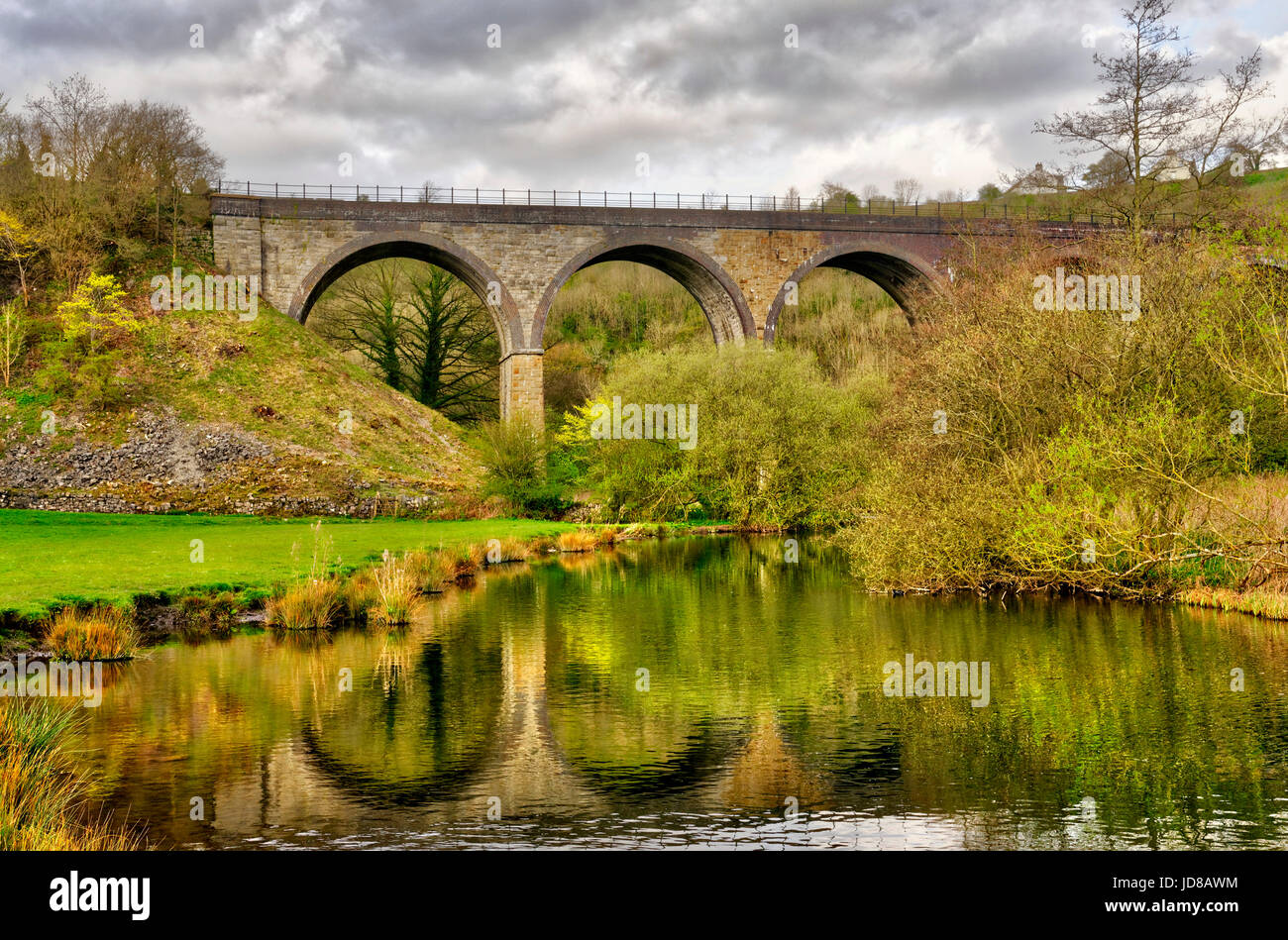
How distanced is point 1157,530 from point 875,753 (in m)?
8.42

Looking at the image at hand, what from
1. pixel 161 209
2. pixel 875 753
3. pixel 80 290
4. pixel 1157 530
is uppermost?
pixel 161 209

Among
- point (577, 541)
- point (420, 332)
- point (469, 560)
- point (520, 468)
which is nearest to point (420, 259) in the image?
point (420, 332)

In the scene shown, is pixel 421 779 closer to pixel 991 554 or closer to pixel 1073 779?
pixel 1073 779

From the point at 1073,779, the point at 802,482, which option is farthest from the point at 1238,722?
the point at 802,482

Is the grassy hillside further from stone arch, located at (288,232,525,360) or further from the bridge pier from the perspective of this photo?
the bridge pier

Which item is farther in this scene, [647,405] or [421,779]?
[647,405]

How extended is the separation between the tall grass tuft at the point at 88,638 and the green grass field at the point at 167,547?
389 mm

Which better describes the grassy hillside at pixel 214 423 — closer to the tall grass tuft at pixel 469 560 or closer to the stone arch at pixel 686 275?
the stone arch at pixel 686 275

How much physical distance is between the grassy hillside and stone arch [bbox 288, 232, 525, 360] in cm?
171

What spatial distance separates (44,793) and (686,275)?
126 feet

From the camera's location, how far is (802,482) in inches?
1254

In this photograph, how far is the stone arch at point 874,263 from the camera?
42625 millimetres

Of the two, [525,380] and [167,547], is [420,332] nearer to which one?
[525,380]
